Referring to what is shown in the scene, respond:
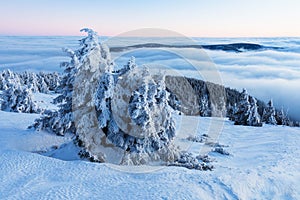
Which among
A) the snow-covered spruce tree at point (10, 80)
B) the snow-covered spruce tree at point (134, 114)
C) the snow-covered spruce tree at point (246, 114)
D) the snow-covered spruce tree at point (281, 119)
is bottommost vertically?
the snow-covered spruce tree at point (281, 119)

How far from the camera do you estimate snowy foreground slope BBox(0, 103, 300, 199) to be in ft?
32.9

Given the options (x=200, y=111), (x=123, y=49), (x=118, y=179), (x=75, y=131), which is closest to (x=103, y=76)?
(x=123, y=49)

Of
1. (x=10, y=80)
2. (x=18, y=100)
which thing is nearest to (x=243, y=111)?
(x=18, y=100)

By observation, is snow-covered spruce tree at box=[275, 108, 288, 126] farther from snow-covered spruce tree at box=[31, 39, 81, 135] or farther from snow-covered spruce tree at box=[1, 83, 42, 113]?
snow-covered spruce tree at box=[31, 39, 81, 135]

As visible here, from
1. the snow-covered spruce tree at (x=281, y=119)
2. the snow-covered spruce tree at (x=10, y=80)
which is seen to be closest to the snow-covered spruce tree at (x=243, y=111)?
the snow-covered spruce tree at (x=281, y=119)

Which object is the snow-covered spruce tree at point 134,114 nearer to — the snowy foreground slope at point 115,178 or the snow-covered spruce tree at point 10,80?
the snowy foreground slope at point 115,178

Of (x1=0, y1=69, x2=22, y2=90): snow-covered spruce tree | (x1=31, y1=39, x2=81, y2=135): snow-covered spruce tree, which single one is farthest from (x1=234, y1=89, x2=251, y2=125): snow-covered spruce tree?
(x1=0, y1=69, x2=22, y2=90): snow-covered spruce tree

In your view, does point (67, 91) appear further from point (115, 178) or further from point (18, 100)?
point (18, 100)

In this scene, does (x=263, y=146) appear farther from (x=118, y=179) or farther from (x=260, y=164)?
(x=118, y=179)

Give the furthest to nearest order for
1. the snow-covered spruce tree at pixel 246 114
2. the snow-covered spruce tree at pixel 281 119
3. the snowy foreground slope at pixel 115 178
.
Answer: the snow-covered spruce tree at pixel 281 119 < the snow-covered spruce tree at pixel 246 114 < the snowy foreground slope at pixel 115 178

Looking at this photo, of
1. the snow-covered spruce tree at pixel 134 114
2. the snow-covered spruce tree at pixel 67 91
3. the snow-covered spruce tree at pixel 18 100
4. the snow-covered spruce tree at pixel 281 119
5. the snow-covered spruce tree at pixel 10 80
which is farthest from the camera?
the snow-covered spruce tree at pixel 281 119

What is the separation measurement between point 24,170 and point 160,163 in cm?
644

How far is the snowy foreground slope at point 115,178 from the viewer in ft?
32.9

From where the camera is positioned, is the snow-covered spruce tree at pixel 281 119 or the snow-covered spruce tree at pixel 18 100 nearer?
the snow-covered spruce tree at pixel 18 100
